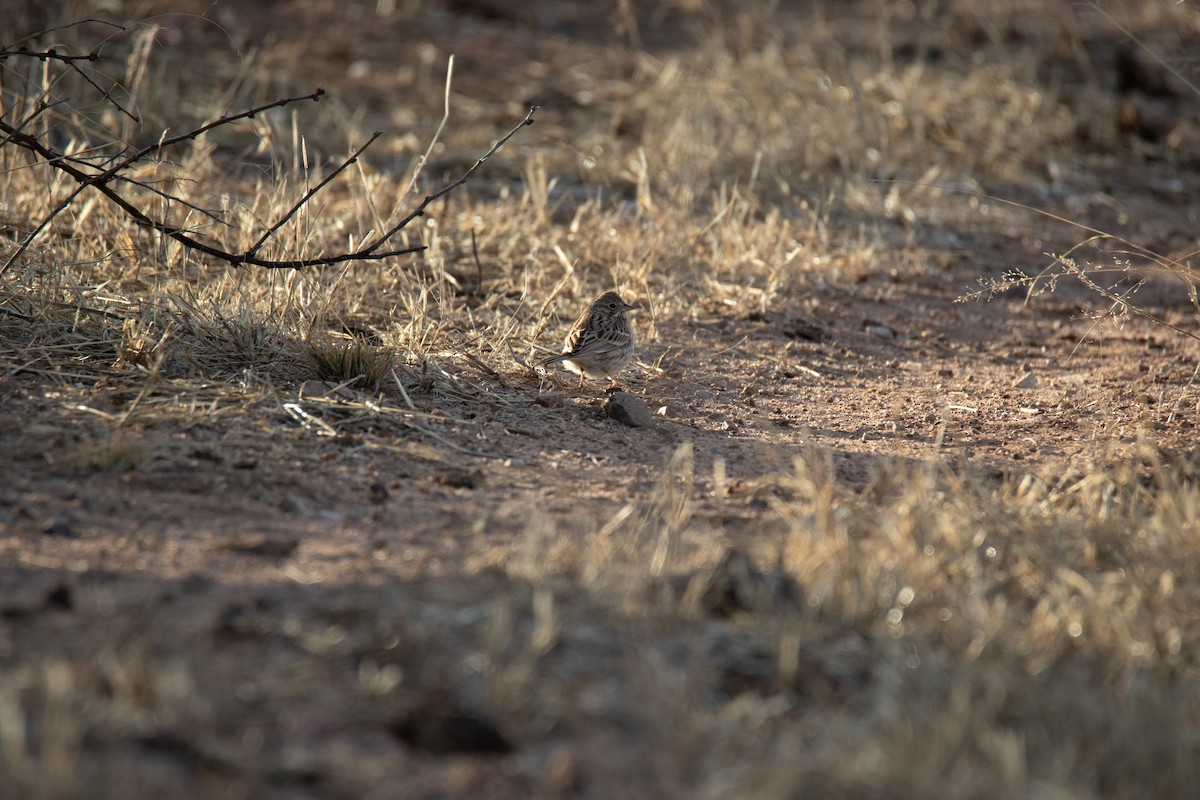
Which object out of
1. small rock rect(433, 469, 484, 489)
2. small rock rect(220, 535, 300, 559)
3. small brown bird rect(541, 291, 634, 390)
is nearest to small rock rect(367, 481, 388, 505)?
small rock rect(433, 469, 484, 489)

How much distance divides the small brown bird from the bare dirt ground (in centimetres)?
19

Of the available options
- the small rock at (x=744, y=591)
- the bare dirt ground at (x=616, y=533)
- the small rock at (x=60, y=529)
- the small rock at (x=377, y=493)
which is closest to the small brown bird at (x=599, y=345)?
the bare dirt ground at (x=616, y=533)

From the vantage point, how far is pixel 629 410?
523cm

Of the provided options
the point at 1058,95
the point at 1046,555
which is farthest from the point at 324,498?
the point at 1058,95

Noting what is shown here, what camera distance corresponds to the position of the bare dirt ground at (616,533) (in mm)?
2688

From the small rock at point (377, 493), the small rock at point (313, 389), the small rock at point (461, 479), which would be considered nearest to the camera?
the small rock at point (377, 493)

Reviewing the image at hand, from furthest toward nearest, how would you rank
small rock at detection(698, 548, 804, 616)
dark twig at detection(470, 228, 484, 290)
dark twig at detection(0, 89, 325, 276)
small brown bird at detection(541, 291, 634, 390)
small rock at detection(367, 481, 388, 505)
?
dark twig at detection(470, 228, 484, 290) → small brown bird at detection(541, 291, 634, 390) → dark twig at detection(0, 89, 325, 276) → small rock at detection(367, 481, 388, 505) → small rock at detection(698, 548, 804, 616)

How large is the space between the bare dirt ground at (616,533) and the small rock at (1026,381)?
0.19 feet

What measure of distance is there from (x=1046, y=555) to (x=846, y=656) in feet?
3.20

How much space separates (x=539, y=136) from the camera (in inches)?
367

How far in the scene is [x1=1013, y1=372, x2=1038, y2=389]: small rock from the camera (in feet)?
20.2

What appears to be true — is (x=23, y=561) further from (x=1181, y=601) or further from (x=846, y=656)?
(x=1181, y=601)

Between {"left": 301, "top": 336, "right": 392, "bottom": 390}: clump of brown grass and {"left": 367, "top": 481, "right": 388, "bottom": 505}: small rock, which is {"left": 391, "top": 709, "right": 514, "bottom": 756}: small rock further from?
{"left": 301, "top": 336, "right": 392, "bottom": 390}: clump of brown grass

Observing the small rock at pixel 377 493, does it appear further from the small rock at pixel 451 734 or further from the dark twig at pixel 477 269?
the dark twig at pixel 477 269
